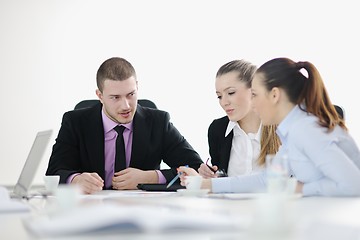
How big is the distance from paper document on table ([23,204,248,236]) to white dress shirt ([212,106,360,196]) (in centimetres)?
104

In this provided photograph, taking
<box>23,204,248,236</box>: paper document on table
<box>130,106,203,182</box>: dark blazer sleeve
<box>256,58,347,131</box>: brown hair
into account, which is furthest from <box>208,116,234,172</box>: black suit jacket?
<box>23,204,248,236</box>: paper document on table

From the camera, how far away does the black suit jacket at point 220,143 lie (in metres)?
3.30

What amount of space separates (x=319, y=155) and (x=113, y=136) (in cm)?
151

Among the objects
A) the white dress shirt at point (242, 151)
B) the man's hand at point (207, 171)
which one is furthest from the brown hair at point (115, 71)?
the man's hand at point (207, 171)

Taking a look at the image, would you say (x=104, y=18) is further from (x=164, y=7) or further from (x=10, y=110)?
(x=10, y=110)

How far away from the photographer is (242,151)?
3.32 metres

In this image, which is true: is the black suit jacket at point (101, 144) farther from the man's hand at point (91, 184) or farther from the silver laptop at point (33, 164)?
the silver laptop at point (33, 164)

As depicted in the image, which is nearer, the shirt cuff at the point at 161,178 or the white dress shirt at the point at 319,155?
the white dress shirt at the point at 319,155

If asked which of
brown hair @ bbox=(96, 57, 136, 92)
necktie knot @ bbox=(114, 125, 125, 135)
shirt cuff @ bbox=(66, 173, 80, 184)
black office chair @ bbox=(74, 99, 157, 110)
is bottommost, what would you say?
shirt cuff @ bbox=(66, 173, 80, 184)

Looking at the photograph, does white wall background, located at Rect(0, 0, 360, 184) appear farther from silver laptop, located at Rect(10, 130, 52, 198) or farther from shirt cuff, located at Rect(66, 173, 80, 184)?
silver laptop, located at Rect(10, 130, 52, 198)

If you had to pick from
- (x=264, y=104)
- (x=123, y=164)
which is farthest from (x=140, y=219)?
(x=123, y=164)

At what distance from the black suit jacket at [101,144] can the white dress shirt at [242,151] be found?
24 cm

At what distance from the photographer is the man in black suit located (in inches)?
133

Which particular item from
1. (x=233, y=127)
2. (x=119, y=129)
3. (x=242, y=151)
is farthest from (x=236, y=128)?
(x=119, y=129)
